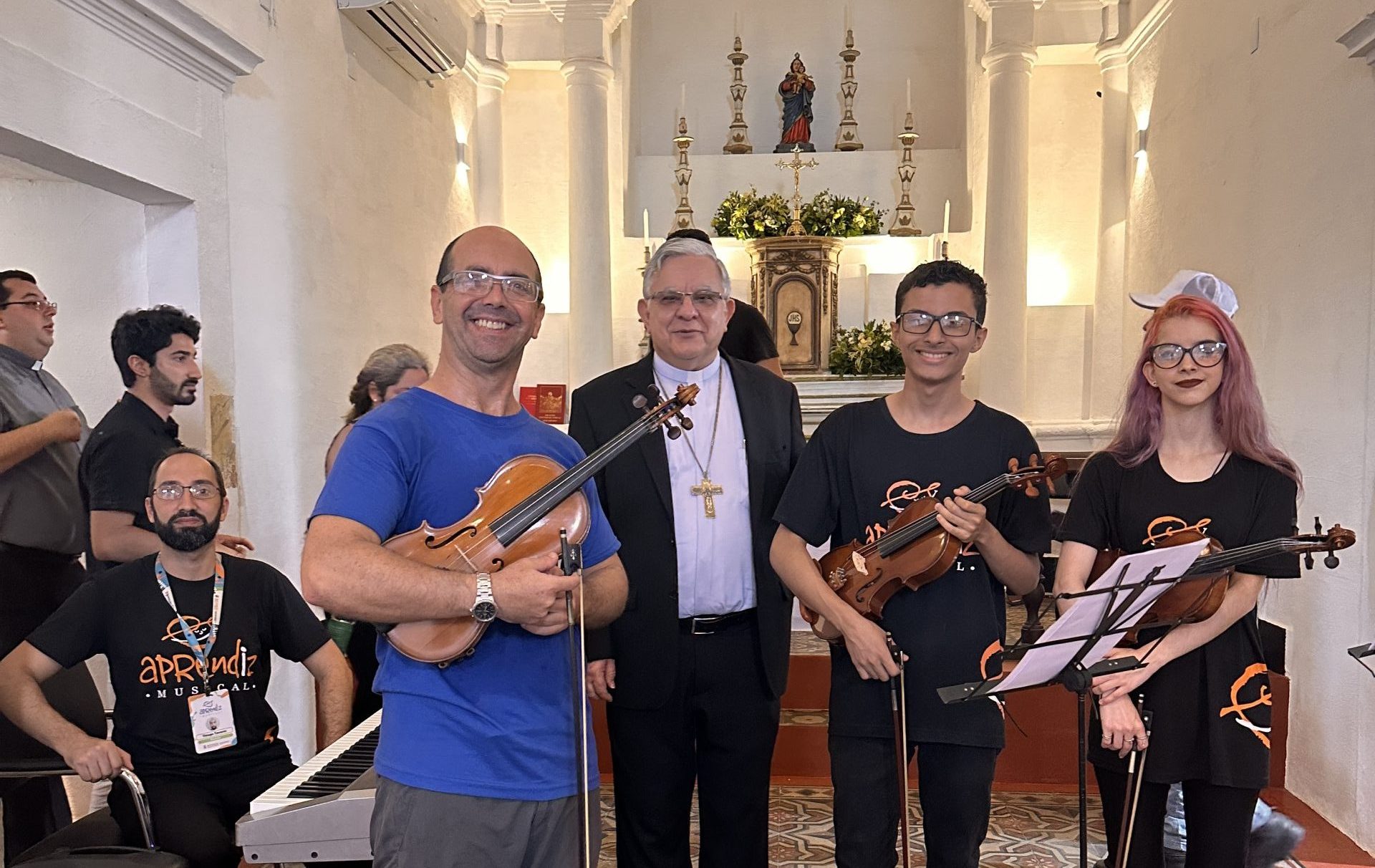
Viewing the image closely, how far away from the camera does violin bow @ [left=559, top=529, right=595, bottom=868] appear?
1629 mm

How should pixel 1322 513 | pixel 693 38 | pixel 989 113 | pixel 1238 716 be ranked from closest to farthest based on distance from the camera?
pixel 1238 716, pixel 1322 513, pixel 989 113, pixel 693 38

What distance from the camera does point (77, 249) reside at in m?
4.10

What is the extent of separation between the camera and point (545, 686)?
176 centimetres

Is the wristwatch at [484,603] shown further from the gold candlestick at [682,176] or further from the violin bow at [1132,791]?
the gold candlestick at [682,176]

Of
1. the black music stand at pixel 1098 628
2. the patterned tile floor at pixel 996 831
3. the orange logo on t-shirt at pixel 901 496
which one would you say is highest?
the orange logo on t-shirt at pixel 901 496

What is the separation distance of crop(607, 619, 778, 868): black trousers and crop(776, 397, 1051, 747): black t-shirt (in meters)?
0.28

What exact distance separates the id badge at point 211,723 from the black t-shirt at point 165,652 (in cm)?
2

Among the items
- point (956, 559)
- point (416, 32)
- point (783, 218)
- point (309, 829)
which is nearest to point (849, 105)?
point (783, 218)

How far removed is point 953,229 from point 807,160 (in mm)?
1445

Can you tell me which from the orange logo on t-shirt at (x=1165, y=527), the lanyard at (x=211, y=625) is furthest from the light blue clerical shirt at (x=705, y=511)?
the lanyard at (x=211, y=625)

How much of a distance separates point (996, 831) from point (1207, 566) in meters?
2.35

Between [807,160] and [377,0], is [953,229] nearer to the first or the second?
[807,160]

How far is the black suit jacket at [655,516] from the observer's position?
8.42 feet

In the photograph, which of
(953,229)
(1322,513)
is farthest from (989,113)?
(1322,513)
